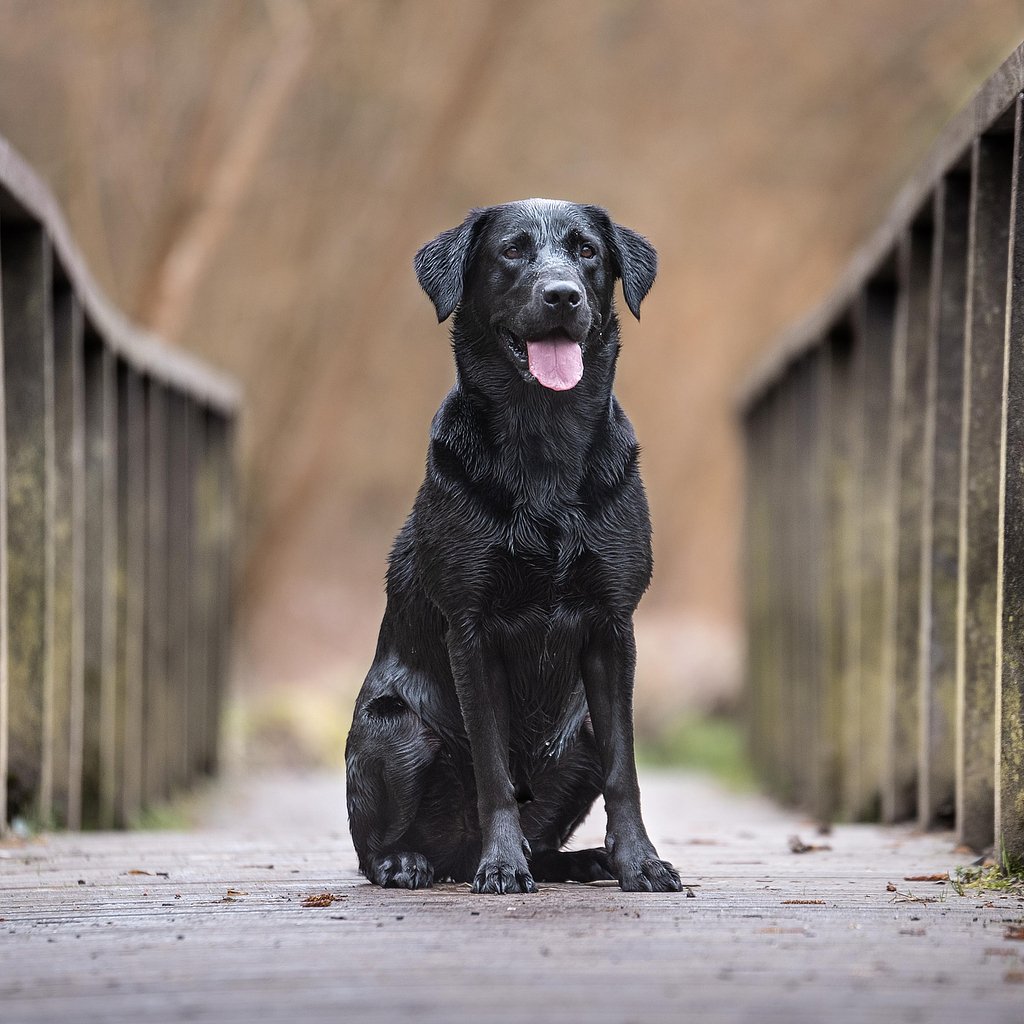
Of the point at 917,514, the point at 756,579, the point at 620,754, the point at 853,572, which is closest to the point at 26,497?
the point at 620,754

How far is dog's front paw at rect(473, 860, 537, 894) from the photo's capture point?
13.3ft

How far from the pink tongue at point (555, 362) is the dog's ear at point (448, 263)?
0.88 feet

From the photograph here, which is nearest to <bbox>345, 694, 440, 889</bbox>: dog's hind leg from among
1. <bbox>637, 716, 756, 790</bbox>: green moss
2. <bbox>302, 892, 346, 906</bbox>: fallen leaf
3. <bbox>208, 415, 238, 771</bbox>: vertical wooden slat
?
<bbox>302, 892, 346, 906</bbox>: fallen leaf

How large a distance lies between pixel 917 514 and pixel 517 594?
3129 millimetres

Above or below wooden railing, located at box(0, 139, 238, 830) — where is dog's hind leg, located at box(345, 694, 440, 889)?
below

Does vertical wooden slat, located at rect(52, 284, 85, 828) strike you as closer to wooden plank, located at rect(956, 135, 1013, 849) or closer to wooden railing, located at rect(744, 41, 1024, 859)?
wooden railing, located at rect(744, 41, 1024, 859)

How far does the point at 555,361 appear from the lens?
416 cm

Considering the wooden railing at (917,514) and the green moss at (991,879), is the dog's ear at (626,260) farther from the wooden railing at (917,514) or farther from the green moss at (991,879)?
the green moss at (991,879)

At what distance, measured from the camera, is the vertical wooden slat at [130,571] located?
8.41 meters

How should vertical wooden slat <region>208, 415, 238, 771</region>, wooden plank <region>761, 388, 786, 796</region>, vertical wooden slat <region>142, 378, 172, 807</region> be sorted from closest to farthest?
vertical wooden slat <region>142, 378, 172, 807</region>, wooden plank <region>761, 388, 786, 796</region>, vertical wooden slat <region>208, 415, 238, 771</region>

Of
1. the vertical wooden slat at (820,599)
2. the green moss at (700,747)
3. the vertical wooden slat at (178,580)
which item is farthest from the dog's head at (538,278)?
the green moss at (700,747)

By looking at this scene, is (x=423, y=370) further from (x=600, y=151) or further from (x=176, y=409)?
(x=176, y=409)

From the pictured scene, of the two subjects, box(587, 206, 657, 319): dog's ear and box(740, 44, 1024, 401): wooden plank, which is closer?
box(587, 206, 657, 319): dog's ear

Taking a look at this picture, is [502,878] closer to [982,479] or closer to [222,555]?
[982,479]
